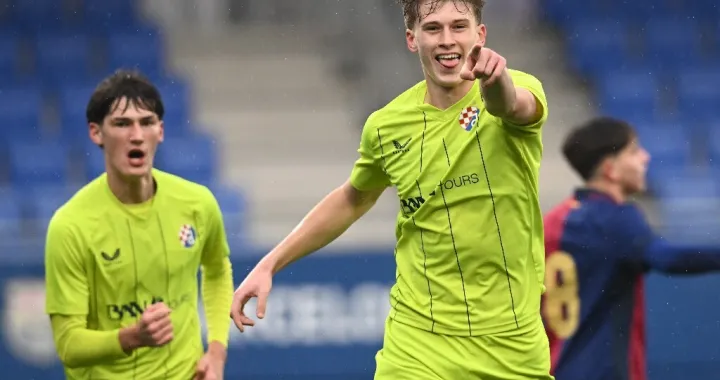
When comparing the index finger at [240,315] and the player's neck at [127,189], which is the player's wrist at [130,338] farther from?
the player's neck at [127,189]

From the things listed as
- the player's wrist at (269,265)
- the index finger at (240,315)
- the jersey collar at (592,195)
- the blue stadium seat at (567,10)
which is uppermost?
the blue stadium seat at (567,10)

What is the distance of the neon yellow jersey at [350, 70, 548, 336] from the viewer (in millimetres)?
4277

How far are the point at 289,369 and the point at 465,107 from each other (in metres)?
4.93

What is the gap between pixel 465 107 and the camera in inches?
171

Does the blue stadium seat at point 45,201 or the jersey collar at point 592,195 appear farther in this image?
the blue stadium seat at point 45,201

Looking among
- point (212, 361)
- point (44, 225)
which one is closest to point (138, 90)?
point (212, 361)

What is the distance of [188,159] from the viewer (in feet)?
40.3

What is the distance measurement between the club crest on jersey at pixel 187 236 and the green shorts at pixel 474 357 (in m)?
1.34

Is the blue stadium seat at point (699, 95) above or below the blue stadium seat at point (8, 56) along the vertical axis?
below

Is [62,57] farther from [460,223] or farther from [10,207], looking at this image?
[460,223]

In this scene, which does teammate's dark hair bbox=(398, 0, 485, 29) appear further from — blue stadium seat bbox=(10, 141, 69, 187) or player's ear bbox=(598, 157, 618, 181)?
blue stadium seat bbox=(10, 141, 69, 187)

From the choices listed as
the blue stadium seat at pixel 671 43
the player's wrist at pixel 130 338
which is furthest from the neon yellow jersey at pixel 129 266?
the blue stadium seat at pixel 671 43

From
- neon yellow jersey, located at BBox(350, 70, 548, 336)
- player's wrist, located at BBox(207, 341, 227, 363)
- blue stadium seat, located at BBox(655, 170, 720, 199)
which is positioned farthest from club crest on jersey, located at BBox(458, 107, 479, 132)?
blue stadium seat, located at BBox(655, 170, 720, 199)

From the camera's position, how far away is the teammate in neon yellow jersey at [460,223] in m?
4.28
